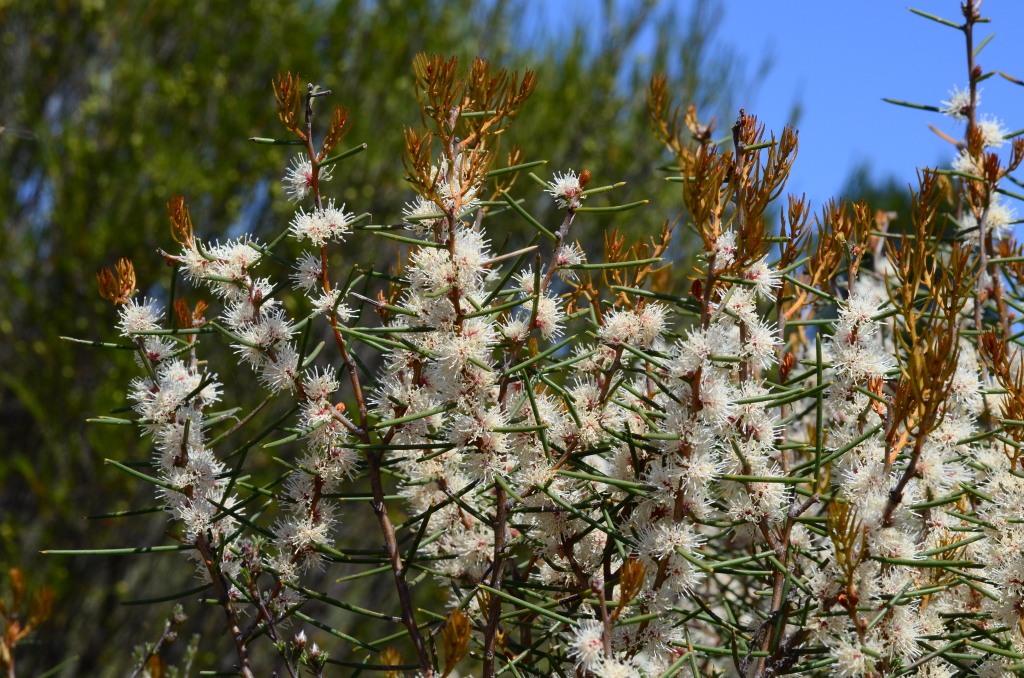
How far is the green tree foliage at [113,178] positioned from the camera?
10.0ft

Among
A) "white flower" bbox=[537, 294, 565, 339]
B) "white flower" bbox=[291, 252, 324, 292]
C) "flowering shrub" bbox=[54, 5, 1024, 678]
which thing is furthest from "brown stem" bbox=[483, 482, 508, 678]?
"white flower" bbox=[291, 252, 324, 292]

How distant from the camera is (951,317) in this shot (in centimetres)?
56

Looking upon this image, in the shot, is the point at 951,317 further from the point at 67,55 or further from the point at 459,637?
the point at 67,55

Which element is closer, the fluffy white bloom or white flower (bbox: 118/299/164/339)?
white flower (bbox: 118/299/164/339)

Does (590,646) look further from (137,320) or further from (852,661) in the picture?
(137,320)

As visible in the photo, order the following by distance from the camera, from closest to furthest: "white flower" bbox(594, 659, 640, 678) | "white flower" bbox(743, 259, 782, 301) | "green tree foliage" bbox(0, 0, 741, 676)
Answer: "white flower" bbox(594, 659, 640, 678), "white flower" bbox(743, 259, 782, 301), "green tree foliage" bbox(0, 0, 741, 676)

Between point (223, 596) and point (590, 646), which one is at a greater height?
point (590, 646)

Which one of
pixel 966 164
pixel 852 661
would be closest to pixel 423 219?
pixel 852 661

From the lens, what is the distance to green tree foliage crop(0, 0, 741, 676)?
3.05 metres

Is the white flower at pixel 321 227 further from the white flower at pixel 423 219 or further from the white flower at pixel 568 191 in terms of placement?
the white flower at pixel 568 191

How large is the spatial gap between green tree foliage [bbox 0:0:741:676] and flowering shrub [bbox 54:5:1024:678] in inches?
91.3

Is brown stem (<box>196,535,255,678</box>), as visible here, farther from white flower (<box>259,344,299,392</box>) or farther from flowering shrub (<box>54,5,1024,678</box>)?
white flower (<box>259,344,299,392</box>)

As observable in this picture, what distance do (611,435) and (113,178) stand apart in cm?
299

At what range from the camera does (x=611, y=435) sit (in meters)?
0.65
